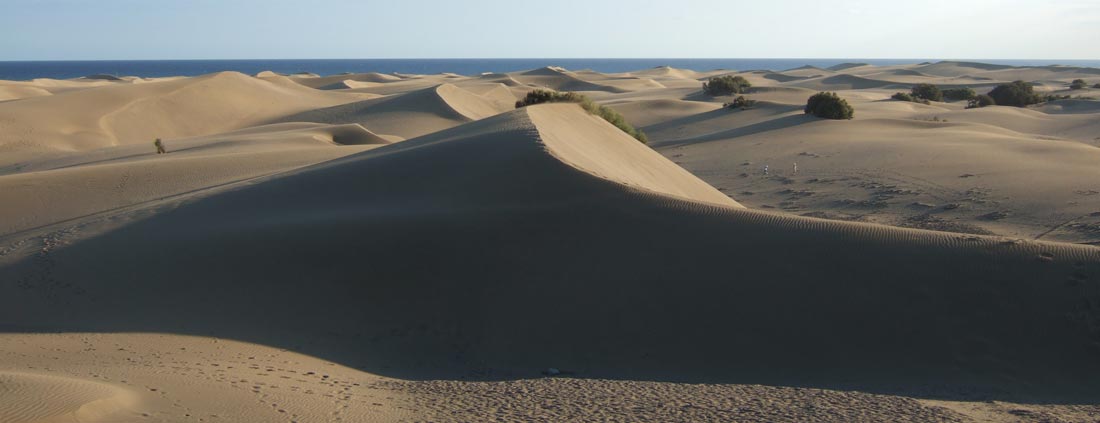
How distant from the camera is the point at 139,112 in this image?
38562 millimetres

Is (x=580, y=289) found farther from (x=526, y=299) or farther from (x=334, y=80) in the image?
(x=334, y=80)

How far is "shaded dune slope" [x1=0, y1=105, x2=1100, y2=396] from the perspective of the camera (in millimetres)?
8188

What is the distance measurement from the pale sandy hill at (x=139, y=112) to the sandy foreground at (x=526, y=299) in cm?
1975

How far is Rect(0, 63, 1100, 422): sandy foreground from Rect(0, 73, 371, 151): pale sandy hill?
19.7 m

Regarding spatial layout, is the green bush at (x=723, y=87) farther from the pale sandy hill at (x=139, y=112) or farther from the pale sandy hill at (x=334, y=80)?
the pale sandy hill at (x=334, y=80)

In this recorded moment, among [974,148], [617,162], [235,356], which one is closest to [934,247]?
[235,356]

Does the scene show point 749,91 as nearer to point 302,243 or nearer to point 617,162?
point 617,162

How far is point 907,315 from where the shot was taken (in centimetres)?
848

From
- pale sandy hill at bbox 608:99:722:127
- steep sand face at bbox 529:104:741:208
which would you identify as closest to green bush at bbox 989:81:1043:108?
pale sandy hill at bbox 608:99:722:127

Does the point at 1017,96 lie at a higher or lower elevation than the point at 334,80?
higher

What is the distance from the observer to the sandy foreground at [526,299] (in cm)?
691

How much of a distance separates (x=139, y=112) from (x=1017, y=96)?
37.3 m

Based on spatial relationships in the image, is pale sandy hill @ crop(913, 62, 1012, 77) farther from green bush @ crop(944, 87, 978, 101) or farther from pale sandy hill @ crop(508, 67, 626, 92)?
green bush @ crop(944, 87, 978, 101)

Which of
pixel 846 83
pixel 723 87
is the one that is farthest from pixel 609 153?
pixel 846 83
